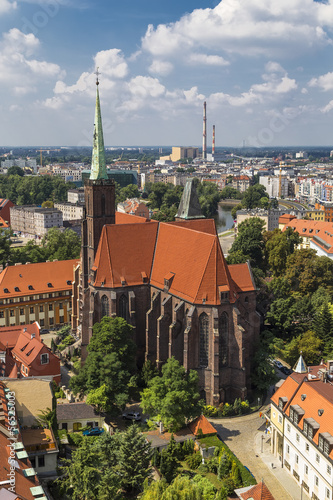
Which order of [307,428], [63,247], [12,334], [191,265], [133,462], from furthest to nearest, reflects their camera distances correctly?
[63,247] < [12,334] < [191,265] < [307,428] < [133,462]

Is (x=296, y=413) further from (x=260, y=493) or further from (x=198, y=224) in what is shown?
(x=198, y=224)

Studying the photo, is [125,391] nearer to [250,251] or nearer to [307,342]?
[307,342]

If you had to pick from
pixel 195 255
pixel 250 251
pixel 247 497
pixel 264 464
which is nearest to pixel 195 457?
pixel 264 464

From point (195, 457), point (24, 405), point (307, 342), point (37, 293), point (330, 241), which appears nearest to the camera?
point (24, 405)

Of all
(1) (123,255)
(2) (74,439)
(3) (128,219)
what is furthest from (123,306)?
(2) (74,439)

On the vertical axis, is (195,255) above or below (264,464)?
above

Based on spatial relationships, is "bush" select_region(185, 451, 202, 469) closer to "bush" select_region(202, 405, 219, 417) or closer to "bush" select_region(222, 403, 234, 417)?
"bush" select_region(202, 405, 219, 417)

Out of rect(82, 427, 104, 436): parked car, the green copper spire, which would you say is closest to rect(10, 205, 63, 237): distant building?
the green copper spire
